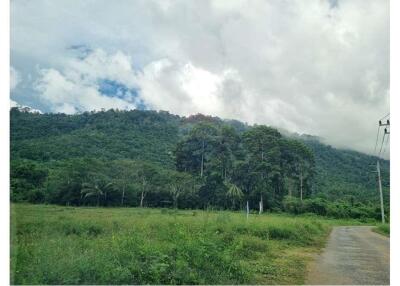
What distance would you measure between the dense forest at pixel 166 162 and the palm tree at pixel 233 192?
0.04 meters

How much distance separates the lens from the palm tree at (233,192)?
13754mm

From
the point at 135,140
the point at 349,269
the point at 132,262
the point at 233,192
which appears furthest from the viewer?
the point at 135,140

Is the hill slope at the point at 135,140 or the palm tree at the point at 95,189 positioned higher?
the hill slope at the point at 135,140

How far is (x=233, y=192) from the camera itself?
13844mm

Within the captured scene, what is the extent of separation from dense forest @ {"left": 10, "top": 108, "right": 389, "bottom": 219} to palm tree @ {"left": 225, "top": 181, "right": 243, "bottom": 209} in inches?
1.5

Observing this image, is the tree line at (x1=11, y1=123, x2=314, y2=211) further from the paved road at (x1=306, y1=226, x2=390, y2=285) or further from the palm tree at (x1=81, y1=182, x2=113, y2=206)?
the paved road at (x1=306, y1=226, x2=390, y2=285)

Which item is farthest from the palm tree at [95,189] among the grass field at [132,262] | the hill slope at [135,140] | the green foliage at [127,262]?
the green foliage at [127,262]

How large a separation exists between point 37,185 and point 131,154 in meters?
8.68

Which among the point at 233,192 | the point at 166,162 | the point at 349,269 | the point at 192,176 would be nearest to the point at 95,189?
the point at 192,176

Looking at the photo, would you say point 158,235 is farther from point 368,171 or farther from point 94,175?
point 368,171

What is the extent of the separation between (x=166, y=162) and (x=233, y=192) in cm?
514

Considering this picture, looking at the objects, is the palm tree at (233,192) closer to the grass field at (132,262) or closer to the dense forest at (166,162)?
the dense forest at (166,162)

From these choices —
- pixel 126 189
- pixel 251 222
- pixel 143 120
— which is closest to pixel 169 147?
pixel 143 120

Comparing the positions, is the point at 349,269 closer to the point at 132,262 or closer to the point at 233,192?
the point at 132,262
